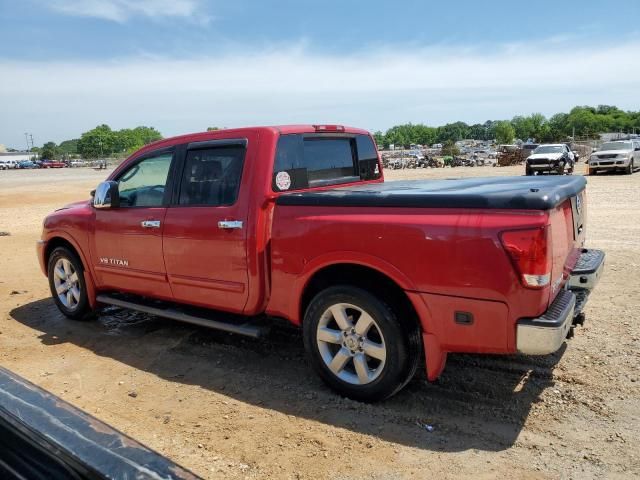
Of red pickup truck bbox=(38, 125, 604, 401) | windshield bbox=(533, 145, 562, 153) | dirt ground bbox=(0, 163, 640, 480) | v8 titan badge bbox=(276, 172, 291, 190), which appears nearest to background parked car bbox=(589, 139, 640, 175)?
windshield bbox=(533, 145, 562, 153)

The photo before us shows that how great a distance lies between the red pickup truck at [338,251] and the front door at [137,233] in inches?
0.7

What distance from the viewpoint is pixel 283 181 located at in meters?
4.25

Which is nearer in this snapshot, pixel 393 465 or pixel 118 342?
pixel 393 465

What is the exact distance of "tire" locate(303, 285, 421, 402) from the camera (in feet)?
11.2

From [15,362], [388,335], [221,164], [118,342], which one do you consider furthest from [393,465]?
[15,362]

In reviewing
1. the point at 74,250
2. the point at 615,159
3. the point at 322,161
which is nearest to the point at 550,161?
the point at 615,159

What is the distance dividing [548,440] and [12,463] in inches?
112

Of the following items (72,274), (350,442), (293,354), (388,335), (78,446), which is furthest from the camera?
(72,274)

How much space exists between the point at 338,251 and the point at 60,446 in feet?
8.23

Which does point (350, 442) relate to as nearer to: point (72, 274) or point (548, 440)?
point (548, 440)

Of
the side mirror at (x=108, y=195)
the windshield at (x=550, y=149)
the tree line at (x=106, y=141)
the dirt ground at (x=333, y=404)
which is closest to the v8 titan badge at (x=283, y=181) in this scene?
the dirt ground at (x=333, y=404)

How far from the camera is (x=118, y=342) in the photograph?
5.12 meters

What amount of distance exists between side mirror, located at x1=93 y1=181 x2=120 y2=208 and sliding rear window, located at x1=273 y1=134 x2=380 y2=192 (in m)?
1.82

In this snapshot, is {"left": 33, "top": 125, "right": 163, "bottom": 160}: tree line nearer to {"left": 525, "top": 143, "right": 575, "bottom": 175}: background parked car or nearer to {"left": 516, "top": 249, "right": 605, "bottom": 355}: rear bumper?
{"left": 525, "top": 143, "right": 575, "bottom": 175}: background parked car
